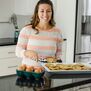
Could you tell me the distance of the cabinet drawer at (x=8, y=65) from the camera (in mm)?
3295

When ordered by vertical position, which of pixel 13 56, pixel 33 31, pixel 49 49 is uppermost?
pixel 33 31

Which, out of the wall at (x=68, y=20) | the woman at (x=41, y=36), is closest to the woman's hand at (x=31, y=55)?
the woman at (x=41, y=36)

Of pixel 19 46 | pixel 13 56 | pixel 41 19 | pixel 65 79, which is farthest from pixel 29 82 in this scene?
pixel 13 56

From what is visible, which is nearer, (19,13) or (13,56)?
(13,56)

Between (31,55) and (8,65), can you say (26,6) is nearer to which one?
(8,65)

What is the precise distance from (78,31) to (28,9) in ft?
2.86

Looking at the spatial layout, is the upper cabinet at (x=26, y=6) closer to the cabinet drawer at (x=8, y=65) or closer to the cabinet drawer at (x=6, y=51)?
the cabinet drawer at (x=6, y=51)

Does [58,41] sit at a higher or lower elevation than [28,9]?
lower

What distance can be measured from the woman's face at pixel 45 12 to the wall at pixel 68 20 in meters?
2.00

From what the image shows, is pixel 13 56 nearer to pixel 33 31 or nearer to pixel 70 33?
pixel 70 33

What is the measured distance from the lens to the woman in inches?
76.6

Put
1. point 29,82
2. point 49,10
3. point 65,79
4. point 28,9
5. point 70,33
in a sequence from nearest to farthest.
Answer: point 29,82
point 65,79
point 49,10
point 28,9
point 70,33

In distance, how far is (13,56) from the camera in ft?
11.1

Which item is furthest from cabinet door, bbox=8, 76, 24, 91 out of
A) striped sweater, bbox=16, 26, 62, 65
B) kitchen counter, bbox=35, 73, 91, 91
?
striped sweater, bbox=16, 26, 62, 65
